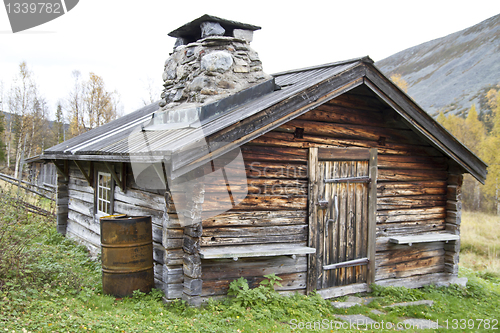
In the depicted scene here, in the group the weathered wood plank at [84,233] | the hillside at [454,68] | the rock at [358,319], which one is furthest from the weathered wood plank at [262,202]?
the hillside at [454,68]

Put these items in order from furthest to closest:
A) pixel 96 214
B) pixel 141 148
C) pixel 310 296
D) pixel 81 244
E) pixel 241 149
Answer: pixel 81 244, pixel 96 214, pixel 310 296, pixel 241 149, pixel 141 148

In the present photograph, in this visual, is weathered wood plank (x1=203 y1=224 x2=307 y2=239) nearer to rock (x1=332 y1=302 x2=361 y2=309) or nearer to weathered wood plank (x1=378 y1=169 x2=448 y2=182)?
rock (x1=332 y1=302 x2=361 y2=309)

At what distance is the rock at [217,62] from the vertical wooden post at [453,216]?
17.4ft

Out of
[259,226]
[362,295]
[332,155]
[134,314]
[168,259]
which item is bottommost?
[362,295]

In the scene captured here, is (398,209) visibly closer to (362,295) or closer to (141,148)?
(362,295)

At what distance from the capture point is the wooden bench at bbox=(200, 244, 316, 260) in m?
Result: 5.39

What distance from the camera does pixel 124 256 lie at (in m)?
5.87

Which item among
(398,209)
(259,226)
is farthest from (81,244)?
(398,209)

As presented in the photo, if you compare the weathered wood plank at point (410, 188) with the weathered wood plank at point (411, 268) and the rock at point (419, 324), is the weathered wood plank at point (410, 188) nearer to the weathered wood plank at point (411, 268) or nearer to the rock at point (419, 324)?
the weathered wood plank at point (411, 268)

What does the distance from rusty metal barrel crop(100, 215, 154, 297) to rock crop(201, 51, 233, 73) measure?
10.4ft

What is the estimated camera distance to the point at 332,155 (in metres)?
6.77

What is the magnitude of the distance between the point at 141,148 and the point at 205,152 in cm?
114

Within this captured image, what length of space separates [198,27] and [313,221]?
16.2 feet

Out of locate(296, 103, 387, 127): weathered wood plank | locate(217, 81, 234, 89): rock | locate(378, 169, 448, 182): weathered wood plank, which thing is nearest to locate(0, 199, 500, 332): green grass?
locate(378, 169, 448, 182): weathered wood plank
